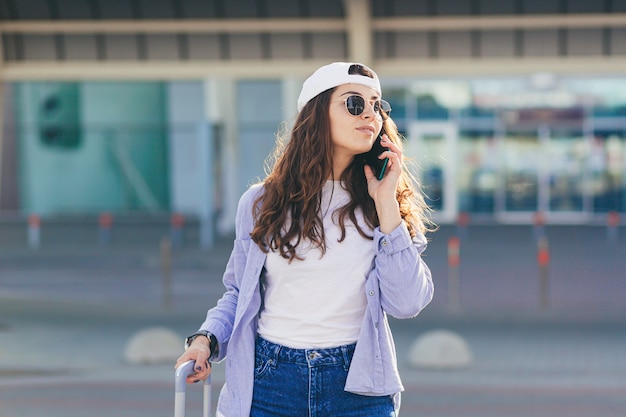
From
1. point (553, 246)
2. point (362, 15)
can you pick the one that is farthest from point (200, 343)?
point (553, 246)

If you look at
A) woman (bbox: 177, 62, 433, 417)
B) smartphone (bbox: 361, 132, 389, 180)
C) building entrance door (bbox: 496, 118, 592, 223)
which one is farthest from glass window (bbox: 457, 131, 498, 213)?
woman (bbox: 177, 62, 433, 417)

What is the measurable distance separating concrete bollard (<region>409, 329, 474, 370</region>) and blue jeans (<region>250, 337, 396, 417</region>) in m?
6.30

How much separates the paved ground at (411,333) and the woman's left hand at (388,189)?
4.90 metres

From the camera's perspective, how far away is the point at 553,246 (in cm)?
2317

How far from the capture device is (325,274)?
2.89m

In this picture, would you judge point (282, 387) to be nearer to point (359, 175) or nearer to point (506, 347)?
point (359, 175)

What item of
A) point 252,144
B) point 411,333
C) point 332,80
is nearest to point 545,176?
point 252,144

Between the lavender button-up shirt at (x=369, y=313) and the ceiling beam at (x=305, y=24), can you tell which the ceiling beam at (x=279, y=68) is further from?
the lavender button-up shirt at (x=369, y=313)

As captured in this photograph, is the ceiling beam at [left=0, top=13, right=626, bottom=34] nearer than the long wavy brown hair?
No

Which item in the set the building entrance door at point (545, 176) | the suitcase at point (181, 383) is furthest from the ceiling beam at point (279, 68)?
the building entrance door at point (545, 176)

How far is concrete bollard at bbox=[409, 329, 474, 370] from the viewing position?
9125 mm

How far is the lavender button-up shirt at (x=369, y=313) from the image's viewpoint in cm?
283

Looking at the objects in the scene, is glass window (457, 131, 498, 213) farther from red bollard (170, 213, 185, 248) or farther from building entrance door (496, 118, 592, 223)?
red bollard (170, 213, 185, 248)

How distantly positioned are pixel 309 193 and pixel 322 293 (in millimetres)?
288
